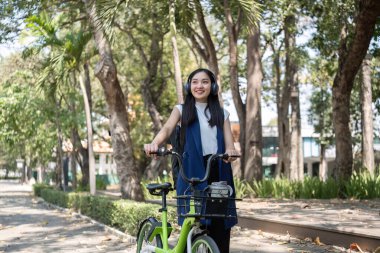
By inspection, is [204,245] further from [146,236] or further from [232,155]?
[146,236]

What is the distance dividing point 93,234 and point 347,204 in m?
Answer: 5.76

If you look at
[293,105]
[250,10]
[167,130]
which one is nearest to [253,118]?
[250,10]

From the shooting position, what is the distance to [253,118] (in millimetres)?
18000

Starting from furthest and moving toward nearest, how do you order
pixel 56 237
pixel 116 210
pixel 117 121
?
pixel 117 121 → pixel 116 210 → pixel 56 237

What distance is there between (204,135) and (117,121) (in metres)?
9.24

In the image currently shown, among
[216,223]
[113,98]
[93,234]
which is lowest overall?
[93,234]

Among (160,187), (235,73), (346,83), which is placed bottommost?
(160,187)

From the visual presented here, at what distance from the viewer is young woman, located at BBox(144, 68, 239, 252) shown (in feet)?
15.0

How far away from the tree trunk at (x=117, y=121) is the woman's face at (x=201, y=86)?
29.0 feet

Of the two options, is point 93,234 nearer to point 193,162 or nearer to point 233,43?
point 193,162

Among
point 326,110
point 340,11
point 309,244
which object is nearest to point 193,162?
point 309,244

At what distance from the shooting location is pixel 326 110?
146ft

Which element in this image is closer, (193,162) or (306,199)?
(193,162)

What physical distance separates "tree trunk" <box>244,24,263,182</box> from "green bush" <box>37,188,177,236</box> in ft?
16.5
